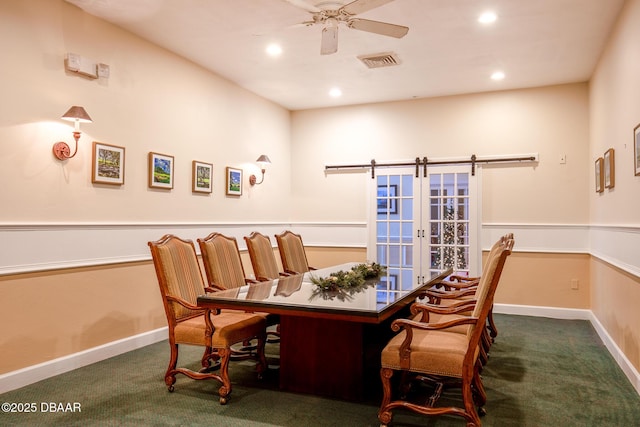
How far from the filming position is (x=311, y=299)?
8.83 feet

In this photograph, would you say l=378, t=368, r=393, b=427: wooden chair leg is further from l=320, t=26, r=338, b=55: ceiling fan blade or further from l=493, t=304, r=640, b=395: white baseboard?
l=493, t=304, r=640, b=395: white baseboard

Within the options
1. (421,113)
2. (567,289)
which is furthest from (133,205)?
(567,289)

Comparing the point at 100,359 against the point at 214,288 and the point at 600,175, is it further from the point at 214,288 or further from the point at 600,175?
the point at 600,175

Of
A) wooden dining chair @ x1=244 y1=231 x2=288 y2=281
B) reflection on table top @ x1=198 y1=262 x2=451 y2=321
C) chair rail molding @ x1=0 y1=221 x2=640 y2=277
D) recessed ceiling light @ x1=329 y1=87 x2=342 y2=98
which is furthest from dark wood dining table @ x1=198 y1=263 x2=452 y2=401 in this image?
recessed ceiling light @ x1=329 y1=87 x2=342 y2=98

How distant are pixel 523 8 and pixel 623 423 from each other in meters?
3.01

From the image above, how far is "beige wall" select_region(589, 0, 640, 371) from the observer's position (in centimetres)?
321

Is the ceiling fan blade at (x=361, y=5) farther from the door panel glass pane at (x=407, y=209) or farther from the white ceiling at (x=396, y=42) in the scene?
the door panel glass pane at (x=407, y=209)

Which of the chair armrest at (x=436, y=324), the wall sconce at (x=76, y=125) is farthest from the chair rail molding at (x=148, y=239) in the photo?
the chair armrest at (x=436, y=324)

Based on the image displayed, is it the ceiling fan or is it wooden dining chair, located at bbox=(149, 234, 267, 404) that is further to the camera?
the ceiling fan

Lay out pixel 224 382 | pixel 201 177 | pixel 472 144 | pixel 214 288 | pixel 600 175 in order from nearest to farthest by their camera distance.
→ pixel 224 382 < pixel 214 288 < pixel 600 175 < pixel 201 177 < pixel 472 144

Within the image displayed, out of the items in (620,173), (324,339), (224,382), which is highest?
(620,173)

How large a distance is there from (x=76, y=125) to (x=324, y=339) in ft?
8.23

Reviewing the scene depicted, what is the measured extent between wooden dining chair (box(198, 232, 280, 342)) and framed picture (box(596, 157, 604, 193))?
3.50 meters

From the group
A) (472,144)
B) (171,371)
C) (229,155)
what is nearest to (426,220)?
(472,144)
